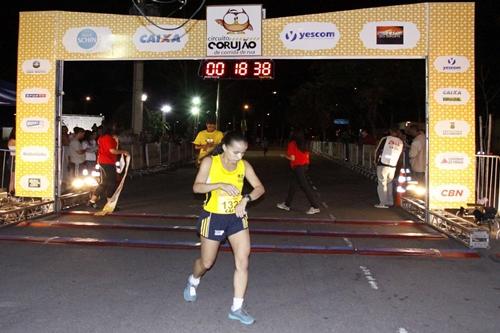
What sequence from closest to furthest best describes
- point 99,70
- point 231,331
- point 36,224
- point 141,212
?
point 231,331, point 36,224, point 141,212, point 99,70

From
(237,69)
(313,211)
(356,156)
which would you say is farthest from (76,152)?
(356,156)

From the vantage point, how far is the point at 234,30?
10977 mm

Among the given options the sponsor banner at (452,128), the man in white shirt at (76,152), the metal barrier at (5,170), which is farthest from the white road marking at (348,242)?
the man in white shirt at (76,152)

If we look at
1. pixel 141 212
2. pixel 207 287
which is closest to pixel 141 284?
pixel 207 287

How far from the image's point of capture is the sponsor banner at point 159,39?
36.2ft

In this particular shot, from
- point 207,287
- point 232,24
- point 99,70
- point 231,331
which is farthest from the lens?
point 99,70

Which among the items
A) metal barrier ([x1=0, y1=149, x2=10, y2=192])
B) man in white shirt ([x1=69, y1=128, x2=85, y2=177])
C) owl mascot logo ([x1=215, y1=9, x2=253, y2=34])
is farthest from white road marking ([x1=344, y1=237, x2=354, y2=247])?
man in white shirt ([x1=69, y1=128, x2=85, y2=177])

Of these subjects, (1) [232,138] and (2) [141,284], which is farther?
(2) [141,284]

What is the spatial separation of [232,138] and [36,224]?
643 centimetres

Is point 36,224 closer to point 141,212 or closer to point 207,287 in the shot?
point 141,212

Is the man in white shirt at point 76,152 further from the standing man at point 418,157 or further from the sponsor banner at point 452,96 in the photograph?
the sponsor banner at point 452,96

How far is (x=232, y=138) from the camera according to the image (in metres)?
5.19

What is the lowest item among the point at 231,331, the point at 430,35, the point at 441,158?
the point at 231,331

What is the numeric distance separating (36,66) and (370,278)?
312 inches
